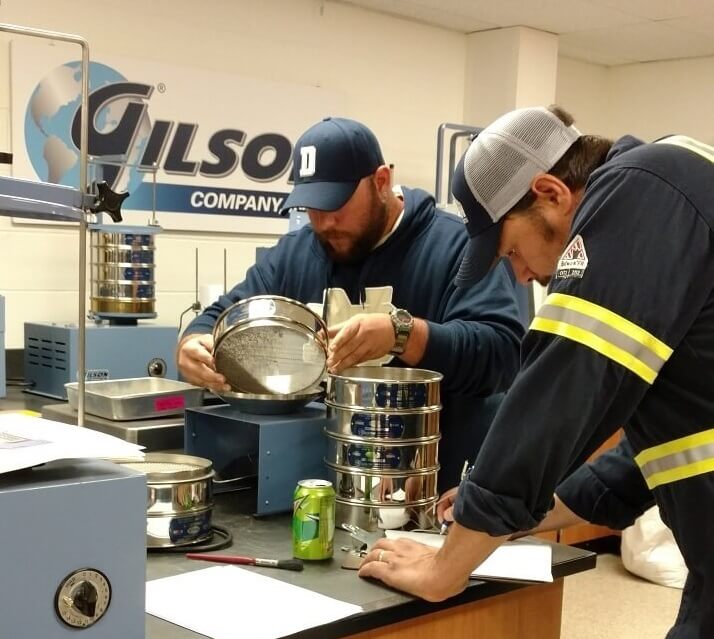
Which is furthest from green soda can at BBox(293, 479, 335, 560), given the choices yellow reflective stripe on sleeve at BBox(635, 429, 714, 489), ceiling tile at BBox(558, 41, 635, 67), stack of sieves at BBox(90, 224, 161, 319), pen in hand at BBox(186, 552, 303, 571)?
ceiling tile at BBox(558, 41, 635, 67)

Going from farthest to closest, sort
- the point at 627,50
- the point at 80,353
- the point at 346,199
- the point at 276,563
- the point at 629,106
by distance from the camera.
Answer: the point at 629,106, the point at 627,50, the point at 346,199, the point at 276,563, the point at 80,353

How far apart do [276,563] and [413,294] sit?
0.82m

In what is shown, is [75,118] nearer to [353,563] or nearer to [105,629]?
[353,563]

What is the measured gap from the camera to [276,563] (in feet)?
4.87

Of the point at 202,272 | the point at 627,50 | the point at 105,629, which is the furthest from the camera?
the point at 627,50

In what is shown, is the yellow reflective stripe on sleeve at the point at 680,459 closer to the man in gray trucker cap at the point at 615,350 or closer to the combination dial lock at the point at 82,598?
the man in gray trucker cap at the point at 615,350

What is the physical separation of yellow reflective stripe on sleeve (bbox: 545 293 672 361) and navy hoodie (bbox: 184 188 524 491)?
77 centimetres

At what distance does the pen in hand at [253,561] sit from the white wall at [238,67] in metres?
2.13

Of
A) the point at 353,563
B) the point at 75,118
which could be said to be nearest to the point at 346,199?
the point at 353,563

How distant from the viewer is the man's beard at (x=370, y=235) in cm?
212

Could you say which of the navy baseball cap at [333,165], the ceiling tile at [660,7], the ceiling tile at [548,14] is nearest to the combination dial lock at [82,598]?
the navy baseball cap at [333,165]

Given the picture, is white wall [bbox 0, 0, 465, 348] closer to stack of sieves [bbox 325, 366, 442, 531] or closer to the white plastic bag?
the white plastic bag

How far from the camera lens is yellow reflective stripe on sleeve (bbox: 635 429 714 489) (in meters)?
1.17

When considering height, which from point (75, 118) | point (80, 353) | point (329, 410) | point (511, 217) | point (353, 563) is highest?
point (75, 118)
